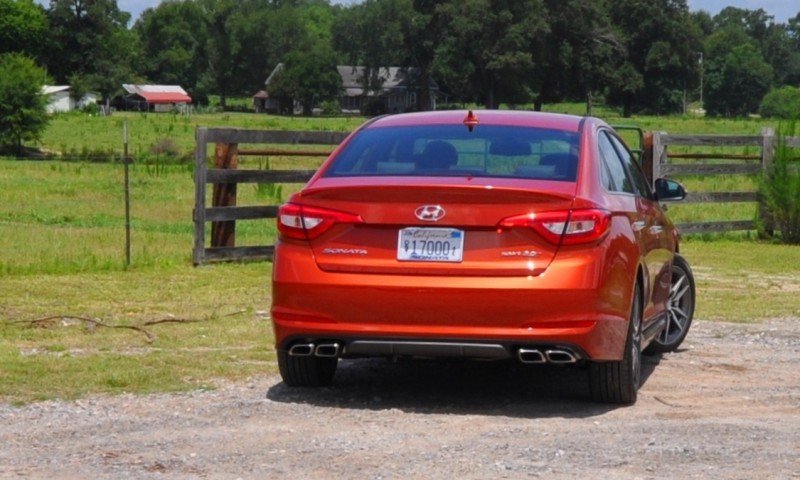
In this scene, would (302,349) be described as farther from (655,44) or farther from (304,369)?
(655,44)

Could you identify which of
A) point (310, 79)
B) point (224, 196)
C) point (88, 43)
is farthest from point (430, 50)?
point (224, 196)

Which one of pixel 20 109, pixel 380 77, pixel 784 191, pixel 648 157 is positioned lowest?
pixel 784 191

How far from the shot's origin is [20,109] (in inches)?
2154

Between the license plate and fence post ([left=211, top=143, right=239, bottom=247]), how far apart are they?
8474 mm

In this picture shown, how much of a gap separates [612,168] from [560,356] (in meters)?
1.54

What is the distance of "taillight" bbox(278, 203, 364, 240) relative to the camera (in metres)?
7.61

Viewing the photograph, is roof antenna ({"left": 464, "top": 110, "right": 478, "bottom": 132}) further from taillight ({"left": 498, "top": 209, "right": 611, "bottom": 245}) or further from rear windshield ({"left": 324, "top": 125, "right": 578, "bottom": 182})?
taillight ({"left": 498, "top": 209, "right": 611, "bottom": 245})

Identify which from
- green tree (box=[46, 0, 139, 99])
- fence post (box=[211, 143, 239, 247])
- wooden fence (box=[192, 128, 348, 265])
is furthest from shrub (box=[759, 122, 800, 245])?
green tree (box=[46, 0, 139, 99])

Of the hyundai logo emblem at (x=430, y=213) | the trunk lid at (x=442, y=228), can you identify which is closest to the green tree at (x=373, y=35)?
the trunk lid at (x=442, y=228)

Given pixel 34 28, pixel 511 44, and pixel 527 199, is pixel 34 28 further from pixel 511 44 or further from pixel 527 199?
pixel 527 199

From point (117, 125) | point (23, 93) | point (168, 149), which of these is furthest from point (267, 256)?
point (117, 125)

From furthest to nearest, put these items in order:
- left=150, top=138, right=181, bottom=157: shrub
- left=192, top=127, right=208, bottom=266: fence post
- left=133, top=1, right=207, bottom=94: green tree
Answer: left=133, top=1, right=207, bottom=94: green tree → left=150, top=138, right=181, bottom=157: shrub → left=192, top=127, right=208, bottom=266: fence post

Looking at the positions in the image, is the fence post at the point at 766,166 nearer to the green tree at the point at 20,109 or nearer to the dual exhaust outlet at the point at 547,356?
the dual exhaust outlet at the point at 547,356

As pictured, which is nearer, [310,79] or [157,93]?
[310,79]
